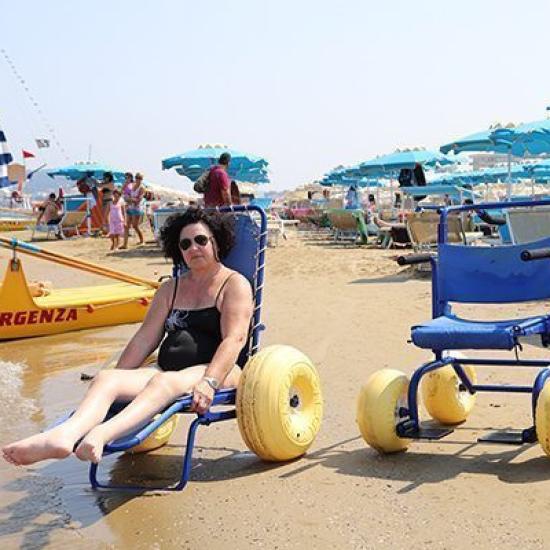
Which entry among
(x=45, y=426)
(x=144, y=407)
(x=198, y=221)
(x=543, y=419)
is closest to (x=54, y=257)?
(x=45, y=426)

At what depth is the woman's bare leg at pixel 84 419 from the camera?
318 centimetres

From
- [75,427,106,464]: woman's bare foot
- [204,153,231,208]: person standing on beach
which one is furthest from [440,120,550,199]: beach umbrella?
[75,427,106,464]: woman's bare foot

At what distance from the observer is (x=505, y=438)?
13.3ft

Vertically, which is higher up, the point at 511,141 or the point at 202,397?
the point at 511,141

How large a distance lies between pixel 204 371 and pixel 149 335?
442mm

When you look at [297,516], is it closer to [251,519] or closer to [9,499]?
[251,519]

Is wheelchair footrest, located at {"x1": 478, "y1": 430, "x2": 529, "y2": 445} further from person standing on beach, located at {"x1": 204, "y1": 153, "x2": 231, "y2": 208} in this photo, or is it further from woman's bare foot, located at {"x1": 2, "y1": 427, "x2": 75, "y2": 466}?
person standing on beach, located at {"x1": 204, "y1": 153, "x2": 231, "y2": 208}

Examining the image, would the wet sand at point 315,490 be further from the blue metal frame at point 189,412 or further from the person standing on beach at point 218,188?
the person standing on beach at point 218,188

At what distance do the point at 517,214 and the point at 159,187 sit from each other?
121ft

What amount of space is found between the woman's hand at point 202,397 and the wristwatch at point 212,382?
15 millimetres

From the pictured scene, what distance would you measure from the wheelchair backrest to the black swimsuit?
109 centimetres

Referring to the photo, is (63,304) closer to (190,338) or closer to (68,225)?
(190,338)

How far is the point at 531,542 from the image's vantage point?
9.96ft


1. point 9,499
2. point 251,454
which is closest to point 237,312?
point 251,454
